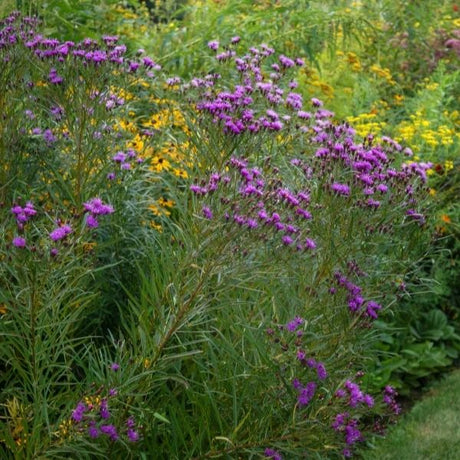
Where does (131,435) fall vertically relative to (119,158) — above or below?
below

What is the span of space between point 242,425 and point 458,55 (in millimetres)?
6066

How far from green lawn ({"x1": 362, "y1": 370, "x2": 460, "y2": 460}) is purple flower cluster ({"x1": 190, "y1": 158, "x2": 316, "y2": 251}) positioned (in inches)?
82.6

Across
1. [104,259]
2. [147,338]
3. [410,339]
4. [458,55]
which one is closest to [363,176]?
[147,338]

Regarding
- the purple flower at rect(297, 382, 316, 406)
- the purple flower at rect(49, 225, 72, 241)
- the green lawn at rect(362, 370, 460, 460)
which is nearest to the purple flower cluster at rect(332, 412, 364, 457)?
the purple flower at rect(297, 382, 316, 406)

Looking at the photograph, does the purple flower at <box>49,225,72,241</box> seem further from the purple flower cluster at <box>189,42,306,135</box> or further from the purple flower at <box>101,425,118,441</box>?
the purple flower cluster at <box>189,42,306,135</box>

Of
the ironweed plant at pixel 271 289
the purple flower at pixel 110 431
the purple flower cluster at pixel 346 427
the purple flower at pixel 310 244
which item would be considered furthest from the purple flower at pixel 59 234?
the purple flower cluster at pixel 346 427

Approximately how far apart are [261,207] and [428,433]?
274 centimetres

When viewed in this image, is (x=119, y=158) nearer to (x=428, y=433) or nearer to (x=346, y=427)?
(x=346, y=427)

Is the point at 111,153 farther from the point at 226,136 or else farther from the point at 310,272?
the point at 310,272

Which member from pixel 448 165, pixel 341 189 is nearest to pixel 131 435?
pixel 341 189

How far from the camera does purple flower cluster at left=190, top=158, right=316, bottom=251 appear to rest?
2.69m

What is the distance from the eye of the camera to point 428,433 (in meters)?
4.97

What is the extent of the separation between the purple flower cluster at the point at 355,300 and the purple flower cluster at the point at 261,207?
0.51ft

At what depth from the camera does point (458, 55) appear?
26.8 ft
